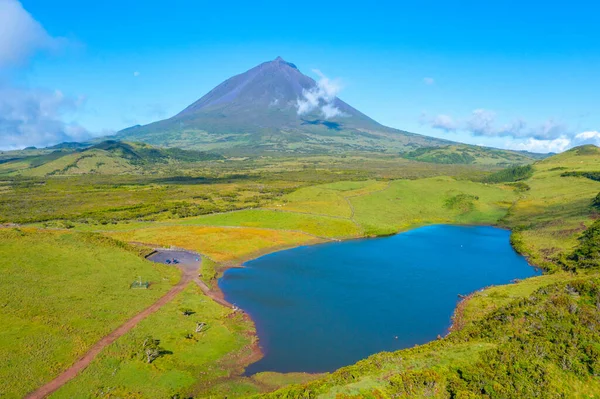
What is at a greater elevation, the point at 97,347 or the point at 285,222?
the point at 285,222

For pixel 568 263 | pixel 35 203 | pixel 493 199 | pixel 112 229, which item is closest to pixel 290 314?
pixel 568 263

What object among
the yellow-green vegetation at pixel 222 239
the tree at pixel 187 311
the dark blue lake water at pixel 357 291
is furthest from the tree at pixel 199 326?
the yellow-green vegetation at pixel 222 239

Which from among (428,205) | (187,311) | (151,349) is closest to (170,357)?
(151,349)

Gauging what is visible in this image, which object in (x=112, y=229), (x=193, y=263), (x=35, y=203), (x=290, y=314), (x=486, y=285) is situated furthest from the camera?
(x=35, y=203)

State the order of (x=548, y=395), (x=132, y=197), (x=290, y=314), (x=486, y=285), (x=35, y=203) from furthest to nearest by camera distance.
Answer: (x=132, y=197) → (x=35, y=203) → (x=486, y=285) → (x=290, y=314) → (x=548, y=395)

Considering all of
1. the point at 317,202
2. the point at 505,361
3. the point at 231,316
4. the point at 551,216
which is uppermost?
the point at 317,202

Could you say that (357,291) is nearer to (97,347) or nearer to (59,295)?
(97,347)

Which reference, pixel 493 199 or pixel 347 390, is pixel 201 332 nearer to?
pixel 347 390
